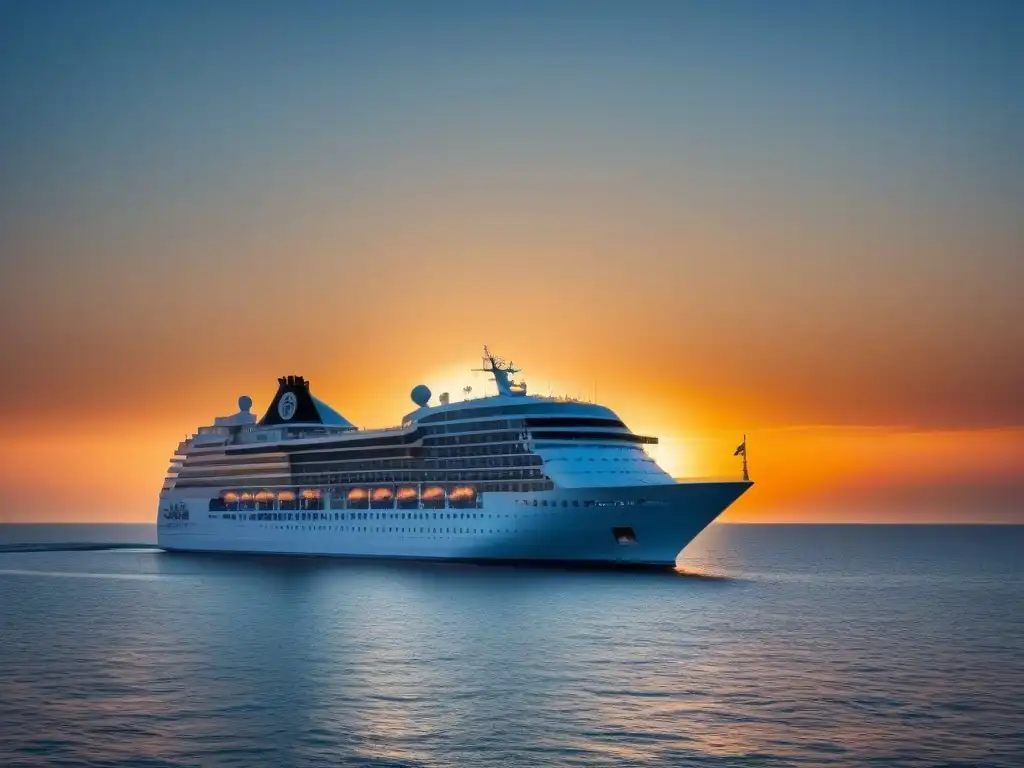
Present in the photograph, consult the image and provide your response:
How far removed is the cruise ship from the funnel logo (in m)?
0.27

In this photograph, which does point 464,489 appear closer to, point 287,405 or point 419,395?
point 419,395

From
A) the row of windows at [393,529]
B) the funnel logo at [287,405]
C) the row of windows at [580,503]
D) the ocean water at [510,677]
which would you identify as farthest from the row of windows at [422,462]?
the ocean water at [510,677]

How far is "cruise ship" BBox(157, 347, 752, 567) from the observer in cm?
7988

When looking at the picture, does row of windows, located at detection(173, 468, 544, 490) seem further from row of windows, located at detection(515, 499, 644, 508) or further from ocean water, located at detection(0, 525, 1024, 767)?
ocean water, located at detection(0, 525, 1024, 767)

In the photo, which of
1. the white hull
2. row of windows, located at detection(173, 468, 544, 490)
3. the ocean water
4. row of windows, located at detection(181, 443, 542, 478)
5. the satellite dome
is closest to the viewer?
the ocean water

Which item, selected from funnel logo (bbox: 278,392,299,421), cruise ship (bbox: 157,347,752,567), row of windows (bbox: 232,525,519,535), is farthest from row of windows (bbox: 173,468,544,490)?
funnel logo (bbox: 278,392,299,421)

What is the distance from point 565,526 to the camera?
8044 cm

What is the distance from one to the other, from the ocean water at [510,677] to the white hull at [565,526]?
3.11m

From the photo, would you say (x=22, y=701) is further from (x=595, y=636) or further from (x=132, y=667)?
(x=595, y=636)

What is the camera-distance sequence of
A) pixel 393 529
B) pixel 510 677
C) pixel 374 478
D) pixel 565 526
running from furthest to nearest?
pixel 374 478 → pixel 393 529 → pixel 565 526 → pixel 510 677

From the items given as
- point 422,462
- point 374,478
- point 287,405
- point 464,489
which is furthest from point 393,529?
point 287,405

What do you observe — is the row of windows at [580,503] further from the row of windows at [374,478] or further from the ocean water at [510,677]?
the ocean water at [510,677]

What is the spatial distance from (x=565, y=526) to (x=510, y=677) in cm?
4061

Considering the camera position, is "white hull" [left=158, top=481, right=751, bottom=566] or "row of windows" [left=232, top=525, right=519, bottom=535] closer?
"white hull" [left=158, top=481, right=751, bottom=566]
